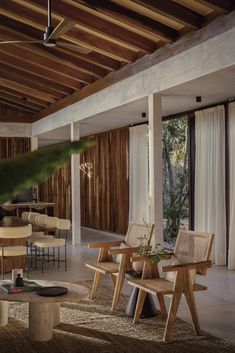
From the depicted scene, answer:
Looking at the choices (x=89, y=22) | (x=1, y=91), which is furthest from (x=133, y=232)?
(x=1, y=91)

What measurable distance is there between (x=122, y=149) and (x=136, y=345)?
27.3 feet

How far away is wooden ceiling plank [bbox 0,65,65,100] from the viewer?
10398 millimetres

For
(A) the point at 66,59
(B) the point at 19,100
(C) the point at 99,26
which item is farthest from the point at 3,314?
(B) the point at 19,100

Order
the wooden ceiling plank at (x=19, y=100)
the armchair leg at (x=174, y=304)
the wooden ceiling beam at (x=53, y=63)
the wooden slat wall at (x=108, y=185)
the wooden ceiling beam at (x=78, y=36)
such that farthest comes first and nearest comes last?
the wooden ceiling plank at (x=19, y=100) → the wooden slat wall at (x=108, y=185) → the wooden ceiling beam at (x=53, y=63) → the wooden ceiling beam at (x=78, y=36) → the armchair leg at (x=174, y=304)

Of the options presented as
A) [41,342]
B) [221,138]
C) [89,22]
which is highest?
[89,22]

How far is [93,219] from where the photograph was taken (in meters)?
14.0

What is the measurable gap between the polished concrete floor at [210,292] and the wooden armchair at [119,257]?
1.97ft

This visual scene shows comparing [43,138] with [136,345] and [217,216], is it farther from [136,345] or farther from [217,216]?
[136,345]

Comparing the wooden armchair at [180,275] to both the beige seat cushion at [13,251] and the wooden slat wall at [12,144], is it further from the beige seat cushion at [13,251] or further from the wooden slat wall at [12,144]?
the wooden slat wall at [12,144]

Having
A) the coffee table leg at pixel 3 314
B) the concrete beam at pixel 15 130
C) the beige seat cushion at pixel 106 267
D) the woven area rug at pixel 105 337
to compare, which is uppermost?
the concrete beam at pixel 15 130

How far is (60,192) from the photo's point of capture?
16672 millimetres

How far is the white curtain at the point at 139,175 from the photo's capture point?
34.5ft

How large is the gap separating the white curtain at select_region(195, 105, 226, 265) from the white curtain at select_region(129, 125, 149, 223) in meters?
2.30

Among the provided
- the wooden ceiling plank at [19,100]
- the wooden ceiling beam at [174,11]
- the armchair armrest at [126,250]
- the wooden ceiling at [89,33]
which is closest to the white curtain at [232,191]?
the wooden ceiling at [89,33]
